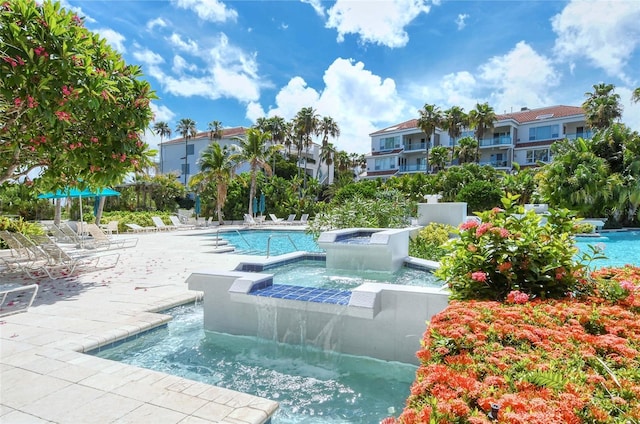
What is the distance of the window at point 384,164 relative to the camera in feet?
185

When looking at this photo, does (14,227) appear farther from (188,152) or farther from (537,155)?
(537,155)

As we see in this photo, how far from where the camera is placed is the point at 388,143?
57.8 m

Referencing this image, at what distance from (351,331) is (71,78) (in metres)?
5.81

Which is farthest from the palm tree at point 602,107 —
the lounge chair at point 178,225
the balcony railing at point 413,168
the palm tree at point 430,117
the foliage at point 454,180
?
the lounge chair at point 178,225

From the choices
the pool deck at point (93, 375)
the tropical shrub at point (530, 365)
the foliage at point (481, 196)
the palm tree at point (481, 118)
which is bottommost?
the pool deck at point (93, 375)

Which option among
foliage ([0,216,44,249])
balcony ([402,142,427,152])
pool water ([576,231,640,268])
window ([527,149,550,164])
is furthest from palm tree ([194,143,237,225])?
window ([527,149,550,164])

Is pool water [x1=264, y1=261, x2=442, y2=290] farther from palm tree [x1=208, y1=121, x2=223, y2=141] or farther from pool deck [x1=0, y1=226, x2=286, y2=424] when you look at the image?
palm tree [x1=208, y1=121, x2=223, y2=141]

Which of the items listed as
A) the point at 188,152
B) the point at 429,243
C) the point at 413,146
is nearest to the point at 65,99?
the point at 429,243

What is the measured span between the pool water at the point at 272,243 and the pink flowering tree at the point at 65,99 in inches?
274

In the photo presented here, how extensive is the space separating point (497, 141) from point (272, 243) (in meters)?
41.3

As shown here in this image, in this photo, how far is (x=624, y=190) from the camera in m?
24.5

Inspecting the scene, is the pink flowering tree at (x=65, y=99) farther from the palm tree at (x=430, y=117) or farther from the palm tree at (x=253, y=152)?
the palm tree at (x=430, y=117)

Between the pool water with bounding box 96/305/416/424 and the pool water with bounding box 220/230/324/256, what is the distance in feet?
27.8

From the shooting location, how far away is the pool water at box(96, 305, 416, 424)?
12.3 ft
